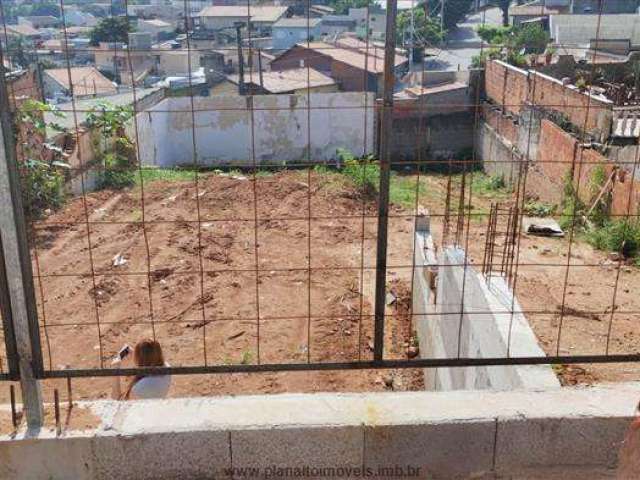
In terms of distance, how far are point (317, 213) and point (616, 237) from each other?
22.0ft

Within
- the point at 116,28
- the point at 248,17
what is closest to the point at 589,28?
the point at 116,28

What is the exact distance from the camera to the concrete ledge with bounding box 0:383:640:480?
2.98 m

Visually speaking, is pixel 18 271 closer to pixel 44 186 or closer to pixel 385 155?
pixel 385 155

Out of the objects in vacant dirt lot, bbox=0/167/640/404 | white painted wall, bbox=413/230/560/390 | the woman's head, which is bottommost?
vacant dirt lot, bbox=0/167/640/404

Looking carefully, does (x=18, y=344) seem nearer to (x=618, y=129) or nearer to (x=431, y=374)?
(x=431, y=374)

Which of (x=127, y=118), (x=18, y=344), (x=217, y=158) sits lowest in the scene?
(x=217, y=158)

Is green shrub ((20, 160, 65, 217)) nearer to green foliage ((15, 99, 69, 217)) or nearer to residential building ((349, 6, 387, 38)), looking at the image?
green foliage ((15, 99, 69, 217))

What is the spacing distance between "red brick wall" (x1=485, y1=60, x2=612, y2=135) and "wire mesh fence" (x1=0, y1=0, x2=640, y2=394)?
0.11 m

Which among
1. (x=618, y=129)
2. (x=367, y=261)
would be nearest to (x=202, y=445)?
(x=367, y=261)

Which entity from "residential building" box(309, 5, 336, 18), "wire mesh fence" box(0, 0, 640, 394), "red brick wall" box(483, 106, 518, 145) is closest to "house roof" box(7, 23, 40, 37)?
"wire mesh fence" box(0, 0, 640, 394)

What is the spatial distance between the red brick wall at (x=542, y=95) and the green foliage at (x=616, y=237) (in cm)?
183

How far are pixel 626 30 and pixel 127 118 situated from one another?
2400cm

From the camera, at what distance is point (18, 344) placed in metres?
2.95

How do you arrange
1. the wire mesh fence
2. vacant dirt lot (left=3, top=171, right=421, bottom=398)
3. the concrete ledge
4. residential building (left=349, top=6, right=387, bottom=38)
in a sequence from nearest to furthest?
residential building (left=349, top=6, right=387, bottom=38), the concrete ledge, the wire mesh fence, vacant dirt lot (left=3, top=171, right=421, bottom=398)
